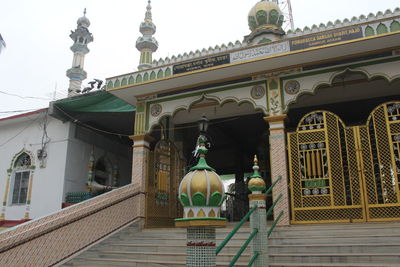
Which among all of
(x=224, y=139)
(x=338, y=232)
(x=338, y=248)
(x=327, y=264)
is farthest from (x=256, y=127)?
(x=327, y=264)

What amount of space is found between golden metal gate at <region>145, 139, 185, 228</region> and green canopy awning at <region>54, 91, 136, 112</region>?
1.49 meters

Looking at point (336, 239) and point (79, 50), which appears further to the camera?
point (79, 50)

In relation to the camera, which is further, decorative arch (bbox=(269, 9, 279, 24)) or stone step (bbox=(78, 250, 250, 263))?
decorative arch (bbox=(269, 9, 279, 24))

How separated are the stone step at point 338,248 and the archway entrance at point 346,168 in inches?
60.0

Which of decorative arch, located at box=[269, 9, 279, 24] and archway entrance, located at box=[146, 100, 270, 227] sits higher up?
decorative arch, located at box=[269, 9, 279, 24]

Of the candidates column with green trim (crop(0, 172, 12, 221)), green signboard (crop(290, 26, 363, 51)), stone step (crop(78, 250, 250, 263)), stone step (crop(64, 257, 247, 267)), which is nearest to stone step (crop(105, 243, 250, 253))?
stone step (crop(78, 250, 250, 263))

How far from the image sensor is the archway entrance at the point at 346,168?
21.6 ft

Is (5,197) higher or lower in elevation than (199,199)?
higher

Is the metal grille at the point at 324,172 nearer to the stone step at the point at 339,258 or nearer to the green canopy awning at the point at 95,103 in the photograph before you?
the stone step at the point at 339,258

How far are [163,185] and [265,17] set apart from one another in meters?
4.87

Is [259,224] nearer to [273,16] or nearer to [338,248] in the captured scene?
[338,248]

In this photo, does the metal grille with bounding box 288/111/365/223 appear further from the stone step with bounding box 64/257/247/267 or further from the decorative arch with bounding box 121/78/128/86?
the decorative arch with bounding box 121/78/128/86

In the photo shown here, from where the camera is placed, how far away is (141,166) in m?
8.62

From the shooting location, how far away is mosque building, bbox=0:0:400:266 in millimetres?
6832
